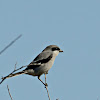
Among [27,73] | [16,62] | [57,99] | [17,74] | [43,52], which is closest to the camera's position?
[16,62]

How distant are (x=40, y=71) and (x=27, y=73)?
0.33 meters

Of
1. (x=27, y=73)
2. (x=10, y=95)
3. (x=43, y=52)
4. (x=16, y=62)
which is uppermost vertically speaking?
(x=43, y=52)

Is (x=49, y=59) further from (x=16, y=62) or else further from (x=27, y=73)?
(x=16, y=62)

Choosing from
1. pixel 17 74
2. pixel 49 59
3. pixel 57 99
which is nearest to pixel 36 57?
pixel 49 59

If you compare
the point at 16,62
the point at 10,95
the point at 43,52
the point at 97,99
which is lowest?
the point at 97,99

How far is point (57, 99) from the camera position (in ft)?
11.4

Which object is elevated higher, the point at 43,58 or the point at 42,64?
the point at 43,58

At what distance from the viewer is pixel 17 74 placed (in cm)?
476

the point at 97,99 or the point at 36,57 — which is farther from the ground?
the point at 36,57

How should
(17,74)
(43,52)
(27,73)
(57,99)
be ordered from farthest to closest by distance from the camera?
(43,52)
(27,73)
(17,74)
(57,99)

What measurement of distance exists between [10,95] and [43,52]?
9.87 ft

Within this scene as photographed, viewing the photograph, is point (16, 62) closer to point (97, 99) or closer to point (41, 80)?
point (97, 99)

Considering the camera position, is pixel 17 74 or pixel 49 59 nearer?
pixel 17 74

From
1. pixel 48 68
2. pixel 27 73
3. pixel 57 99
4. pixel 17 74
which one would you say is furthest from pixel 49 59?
pixel 57 99
